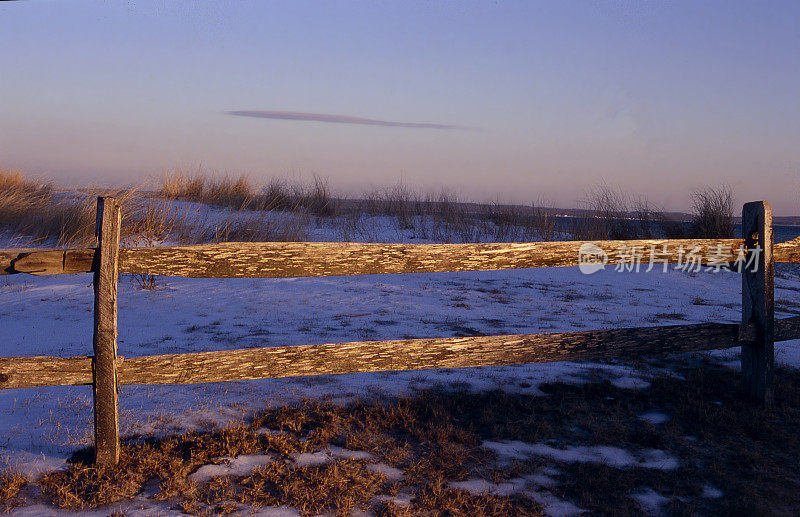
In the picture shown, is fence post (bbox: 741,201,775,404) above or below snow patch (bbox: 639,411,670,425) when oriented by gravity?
above

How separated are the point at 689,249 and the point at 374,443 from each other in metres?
2.86

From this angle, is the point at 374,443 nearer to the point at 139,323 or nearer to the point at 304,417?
the point at 304,417

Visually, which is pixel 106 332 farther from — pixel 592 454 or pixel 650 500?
pixel 650 500

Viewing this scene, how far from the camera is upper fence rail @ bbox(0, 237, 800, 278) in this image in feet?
10.6

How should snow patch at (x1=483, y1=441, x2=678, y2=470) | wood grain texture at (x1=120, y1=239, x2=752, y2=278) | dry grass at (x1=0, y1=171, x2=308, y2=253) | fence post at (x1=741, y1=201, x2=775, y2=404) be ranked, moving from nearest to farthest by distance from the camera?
1. wood grain texture at (x1=120, y1=239, x2=752, y2=278)
2. snow patch at (x1=483, y1=441, x2=678, y2=470)
3. fence post at (x1=741, y1=201, x2=775, y2=404)
4. dry grass at (x1=0, y1=171, x2=308, y2=253)

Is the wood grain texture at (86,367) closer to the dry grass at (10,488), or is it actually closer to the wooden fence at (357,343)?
the wooden fence at (357,343)

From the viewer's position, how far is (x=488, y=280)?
10.8 meters

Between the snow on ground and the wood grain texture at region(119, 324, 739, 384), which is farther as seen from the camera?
the snow on ground

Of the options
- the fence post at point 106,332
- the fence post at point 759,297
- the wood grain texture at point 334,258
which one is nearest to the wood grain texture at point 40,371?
the fence post at point 106,332

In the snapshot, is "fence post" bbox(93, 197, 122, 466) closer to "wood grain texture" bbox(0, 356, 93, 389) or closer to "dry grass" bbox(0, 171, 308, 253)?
"wood grain texture" bbox(0, 356, 93, 389)

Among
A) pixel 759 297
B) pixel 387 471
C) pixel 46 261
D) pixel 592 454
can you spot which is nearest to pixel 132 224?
pixel 46 261

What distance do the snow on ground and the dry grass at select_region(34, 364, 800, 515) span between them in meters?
Answer: 0.14

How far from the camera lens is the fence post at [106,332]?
10.6 ft

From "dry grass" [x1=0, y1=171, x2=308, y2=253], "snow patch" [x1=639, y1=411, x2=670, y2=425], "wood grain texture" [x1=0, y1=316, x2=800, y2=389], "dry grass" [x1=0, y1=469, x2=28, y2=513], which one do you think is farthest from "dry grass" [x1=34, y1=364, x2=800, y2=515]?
"dry grass" [x1=0, y1=171, x2=308, y2=253]
